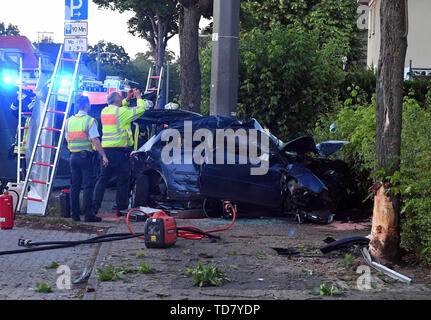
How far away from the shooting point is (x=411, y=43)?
33.9 m

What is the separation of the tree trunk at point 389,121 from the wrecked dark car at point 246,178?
3125 mm

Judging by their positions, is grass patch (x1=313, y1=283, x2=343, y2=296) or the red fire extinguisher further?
the red fire extinguisher

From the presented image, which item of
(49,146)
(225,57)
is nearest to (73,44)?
(49,146)

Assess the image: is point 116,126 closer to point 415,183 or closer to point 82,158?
point 82,158

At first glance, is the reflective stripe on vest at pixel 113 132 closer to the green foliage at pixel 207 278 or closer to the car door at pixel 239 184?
the car door at pixel 239 184

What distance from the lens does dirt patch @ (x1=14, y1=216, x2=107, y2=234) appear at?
10461mm

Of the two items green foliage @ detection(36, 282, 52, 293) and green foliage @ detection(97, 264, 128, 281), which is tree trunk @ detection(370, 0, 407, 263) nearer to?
green foliage @ detection(97, 264, 128, 281)

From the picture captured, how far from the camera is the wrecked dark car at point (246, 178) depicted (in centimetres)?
1139

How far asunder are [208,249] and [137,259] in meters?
1.09

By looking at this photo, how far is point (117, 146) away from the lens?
1202cm

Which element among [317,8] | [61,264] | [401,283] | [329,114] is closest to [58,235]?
[61,264]

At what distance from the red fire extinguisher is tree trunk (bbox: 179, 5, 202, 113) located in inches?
272

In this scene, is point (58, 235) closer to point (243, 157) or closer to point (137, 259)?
point (137, 259)

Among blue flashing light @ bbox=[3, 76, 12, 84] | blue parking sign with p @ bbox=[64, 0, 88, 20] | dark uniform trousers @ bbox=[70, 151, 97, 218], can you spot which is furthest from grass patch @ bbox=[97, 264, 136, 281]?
blue flashing light @ bbox=[3, 76, 12, 84]
